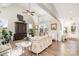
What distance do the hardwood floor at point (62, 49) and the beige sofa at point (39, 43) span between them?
0.07m

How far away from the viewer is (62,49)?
197 cm

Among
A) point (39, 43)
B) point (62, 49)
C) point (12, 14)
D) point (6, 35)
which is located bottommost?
point (62, 49)

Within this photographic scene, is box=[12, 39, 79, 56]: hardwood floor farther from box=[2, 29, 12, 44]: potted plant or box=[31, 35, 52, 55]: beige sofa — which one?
box=[2, 29, 12, 44]: potted plant

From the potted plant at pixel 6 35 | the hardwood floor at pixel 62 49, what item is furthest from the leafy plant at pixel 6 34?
the hardwood floor at pixel 62 49

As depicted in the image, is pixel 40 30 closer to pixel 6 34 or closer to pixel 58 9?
pixel 58 9

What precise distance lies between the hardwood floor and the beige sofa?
69 mm

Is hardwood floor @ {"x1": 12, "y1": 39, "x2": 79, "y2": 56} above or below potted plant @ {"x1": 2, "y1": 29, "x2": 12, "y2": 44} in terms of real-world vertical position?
below

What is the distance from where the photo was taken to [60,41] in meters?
1.99

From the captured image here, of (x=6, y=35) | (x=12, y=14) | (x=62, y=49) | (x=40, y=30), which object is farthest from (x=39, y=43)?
(x=12, y=14)

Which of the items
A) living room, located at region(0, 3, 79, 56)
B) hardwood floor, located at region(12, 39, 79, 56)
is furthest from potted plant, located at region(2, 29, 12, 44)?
hardwood floor, located at region(12, 39, 79, 56)

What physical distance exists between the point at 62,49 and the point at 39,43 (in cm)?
45

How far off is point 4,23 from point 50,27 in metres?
0.85

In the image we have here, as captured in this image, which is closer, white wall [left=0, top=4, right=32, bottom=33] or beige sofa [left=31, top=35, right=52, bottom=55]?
white wall [left=0, top=4, right=32, bottom=33]

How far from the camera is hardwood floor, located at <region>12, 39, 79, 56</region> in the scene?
1.94m
